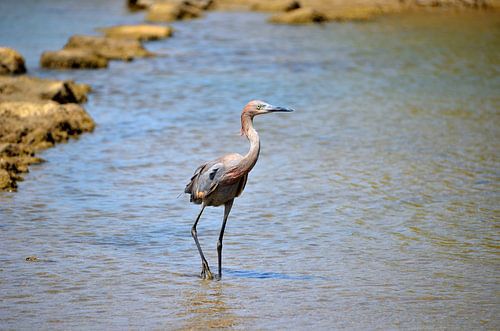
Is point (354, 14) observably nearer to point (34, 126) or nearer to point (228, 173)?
point (34, 126)

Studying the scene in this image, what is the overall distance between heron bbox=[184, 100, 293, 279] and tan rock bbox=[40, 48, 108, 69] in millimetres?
12325

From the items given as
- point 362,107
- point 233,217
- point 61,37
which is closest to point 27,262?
point 233,217

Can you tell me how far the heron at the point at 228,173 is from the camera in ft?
24.8

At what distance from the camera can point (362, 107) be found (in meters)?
15.6

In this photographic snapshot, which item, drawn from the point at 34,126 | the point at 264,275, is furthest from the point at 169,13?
the point at 264,275

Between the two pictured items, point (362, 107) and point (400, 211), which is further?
point (362, 107)

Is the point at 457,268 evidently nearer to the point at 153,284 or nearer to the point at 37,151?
the point at 153,284

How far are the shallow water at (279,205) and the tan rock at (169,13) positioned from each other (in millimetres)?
7622

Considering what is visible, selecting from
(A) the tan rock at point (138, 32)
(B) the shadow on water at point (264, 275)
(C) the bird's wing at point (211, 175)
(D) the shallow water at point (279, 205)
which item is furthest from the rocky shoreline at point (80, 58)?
(B) the shadow on water at point (264, 275)

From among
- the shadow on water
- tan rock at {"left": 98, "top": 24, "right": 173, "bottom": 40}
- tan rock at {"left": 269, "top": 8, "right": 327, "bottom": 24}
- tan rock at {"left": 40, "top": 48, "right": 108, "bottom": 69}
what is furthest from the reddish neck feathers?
tan rock at {"left": 269, "top": 8, "right": 327, "bottom": 24}

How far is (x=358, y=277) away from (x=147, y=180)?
416 cm

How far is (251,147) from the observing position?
7520 millimetres

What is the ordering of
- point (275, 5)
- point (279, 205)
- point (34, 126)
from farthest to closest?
point (275, 5), point (34, 126), point (279, 205)

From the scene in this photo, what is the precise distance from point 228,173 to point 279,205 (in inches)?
107
